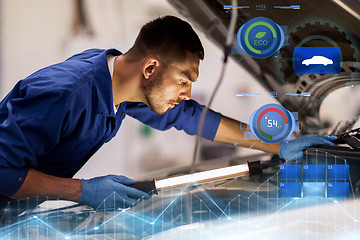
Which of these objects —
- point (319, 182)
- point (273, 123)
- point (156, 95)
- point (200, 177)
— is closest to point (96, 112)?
point (156, 95)

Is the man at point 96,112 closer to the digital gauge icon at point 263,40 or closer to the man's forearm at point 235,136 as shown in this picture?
the man's forearm at point 235,136

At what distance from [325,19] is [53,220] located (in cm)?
78

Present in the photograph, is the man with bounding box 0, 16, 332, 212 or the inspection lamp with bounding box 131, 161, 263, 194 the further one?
the inspection lamp with bounding box 131, 161, 263, 194

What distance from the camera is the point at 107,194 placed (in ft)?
2.82

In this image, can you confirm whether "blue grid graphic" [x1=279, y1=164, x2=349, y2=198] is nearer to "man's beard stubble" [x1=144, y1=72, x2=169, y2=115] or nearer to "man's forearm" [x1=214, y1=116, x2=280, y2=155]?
"man's forearm" [x1=214, y1=116, x2=280, y2=155]

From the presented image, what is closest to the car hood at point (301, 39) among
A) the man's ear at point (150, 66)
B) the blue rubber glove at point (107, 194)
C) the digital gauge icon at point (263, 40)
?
the digital gauge icon at point (263, 40)

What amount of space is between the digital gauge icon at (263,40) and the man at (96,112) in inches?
4.2

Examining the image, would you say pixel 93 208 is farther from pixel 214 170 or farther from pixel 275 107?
pixel 275 107

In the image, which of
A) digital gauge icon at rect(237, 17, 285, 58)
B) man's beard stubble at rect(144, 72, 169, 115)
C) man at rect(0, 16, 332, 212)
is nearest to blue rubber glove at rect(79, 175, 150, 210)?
man at rect(0, 16, 332, 212)

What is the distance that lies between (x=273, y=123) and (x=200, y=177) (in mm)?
216

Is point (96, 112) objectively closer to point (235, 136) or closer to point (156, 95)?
point (156, 95)

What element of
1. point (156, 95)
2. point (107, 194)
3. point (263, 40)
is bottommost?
point (107, 194)

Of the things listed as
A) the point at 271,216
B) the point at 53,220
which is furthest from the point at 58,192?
the point at 271,216

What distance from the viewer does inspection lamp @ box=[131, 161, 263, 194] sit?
2.86 feet
